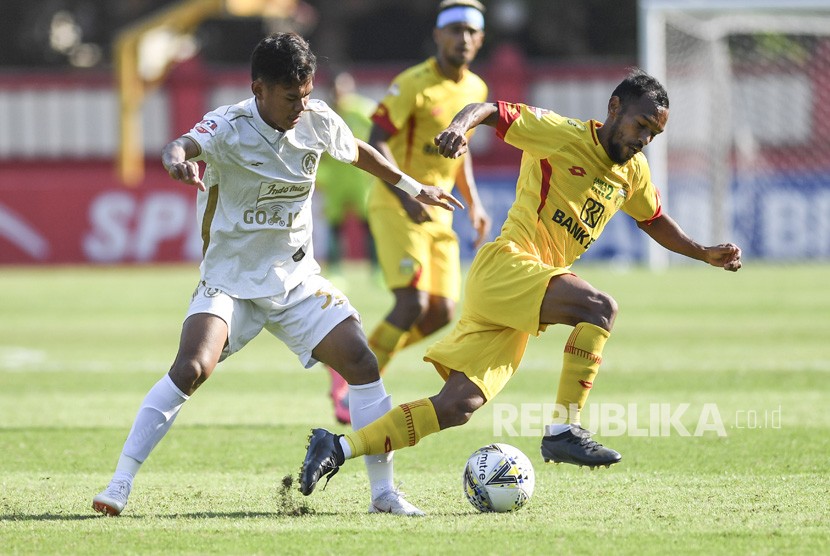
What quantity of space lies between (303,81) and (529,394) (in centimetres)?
439

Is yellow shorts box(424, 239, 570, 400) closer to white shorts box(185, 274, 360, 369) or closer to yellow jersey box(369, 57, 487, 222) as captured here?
white shorts box(185, 274, 360, 369)

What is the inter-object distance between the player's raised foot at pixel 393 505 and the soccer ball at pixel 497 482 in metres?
0.26

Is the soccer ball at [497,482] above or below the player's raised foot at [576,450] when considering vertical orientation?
below

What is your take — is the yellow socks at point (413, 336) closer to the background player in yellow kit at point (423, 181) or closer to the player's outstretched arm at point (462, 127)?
the background player in yellow kit at point (423, 181)

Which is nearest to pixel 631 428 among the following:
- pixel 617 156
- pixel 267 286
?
pixel 617 156

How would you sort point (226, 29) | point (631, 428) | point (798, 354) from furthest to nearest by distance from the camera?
point (226, 29) → point (798, 354) → point (631, 428)

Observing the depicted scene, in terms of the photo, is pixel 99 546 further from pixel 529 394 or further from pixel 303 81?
pixel 529 394

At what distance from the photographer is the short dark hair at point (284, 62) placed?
5.52m

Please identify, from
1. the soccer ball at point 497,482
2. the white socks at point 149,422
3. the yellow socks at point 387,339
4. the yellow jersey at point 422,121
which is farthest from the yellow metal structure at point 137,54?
the soccer ball at point 497,482

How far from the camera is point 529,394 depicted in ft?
30.9

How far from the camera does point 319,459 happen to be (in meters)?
5.52

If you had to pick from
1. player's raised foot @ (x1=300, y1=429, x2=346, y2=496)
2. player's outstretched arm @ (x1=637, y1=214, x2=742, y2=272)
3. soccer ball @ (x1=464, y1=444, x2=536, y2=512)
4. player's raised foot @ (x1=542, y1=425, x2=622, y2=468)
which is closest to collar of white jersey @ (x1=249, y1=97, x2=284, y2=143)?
player's raised foot @ (x1=300, y1=429, x2=346, y2=496)

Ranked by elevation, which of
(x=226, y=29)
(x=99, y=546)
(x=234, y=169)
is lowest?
(x=99, y=546)

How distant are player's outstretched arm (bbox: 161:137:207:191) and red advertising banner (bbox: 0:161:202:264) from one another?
18.3 m
